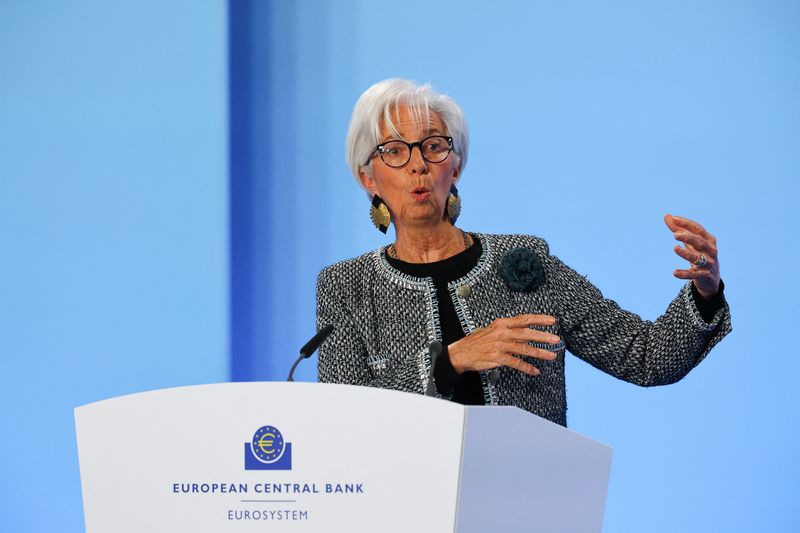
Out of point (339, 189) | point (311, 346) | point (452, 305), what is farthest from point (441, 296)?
point (339, 189)

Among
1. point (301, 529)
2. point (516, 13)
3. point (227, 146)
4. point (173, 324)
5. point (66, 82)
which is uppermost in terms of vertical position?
point (516, 13)

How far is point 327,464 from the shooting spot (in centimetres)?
123

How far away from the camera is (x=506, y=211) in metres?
3.29

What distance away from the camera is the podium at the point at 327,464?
119 centimetres

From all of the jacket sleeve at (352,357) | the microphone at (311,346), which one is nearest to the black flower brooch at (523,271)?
the jacket sleeve at (352,357)

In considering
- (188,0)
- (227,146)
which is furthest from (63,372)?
(188,0)

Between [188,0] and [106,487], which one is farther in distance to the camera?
[188,0]

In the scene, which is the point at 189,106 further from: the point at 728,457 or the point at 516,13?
the point at 728,457

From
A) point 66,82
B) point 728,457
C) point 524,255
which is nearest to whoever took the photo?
point 524,255

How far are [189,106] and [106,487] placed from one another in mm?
2185

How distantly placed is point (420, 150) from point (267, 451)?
3.27ft

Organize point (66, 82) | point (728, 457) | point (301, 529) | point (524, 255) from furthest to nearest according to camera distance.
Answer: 1. point (66, 82)
2. point (728, 457)
3. point (524, 255)
4. point (301, 529)

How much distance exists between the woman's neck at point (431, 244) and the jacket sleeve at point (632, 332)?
203 mm

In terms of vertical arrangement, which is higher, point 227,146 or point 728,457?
point 227,146
